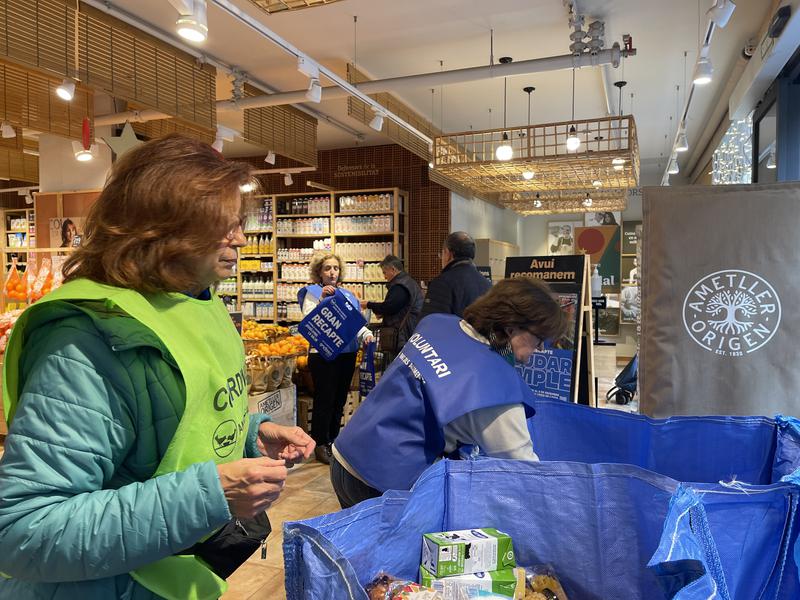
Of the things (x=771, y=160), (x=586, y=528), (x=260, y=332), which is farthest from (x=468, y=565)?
(x=771, y=160)

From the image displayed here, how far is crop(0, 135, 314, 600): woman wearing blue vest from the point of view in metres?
0.89

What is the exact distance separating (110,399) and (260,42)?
241 inches

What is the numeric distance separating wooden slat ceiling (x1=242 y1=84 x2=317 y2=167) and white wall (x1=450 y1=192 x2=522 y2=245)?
321cm

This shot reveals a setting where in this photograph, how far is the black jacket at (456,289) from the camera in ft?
15.5

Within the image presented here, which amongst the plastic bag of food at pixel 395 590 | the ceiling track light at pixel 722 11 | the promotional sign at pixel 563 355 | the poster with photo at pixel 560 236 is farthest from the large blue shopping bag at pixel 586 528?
the poster with photo at pixel 560 236

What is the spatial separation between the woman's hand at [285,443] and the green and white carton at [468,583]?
37cm

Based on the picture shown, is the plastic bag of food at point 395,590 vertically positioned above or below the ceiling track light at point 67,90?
below

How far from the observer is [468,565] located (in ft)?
4.31

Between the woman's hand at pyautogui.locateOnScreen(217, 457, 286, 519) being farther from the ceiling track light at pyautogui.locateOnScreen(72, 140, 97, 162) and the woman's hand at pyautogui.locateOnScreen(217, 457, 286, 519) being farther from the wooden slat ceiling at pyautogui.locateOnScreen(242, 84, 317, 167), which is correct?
the wooden slat ceiling at pyautogui.locateOnScreen(242, 84, 317, 167)

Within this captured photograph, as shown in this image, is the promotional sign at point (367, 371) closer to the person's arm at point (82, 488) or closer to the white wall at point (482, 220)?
the person's arm at point (82, 488)

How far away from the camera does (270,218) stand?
10906 millimetres

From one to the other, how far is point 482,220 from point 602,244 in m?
3.59

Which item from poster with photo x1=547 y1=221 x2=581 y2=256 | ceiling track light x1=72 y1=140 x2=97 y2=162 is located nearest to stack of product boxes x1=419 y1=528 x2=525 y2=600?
ceiling track light x1=72 y1=140 x2=97 y2=162

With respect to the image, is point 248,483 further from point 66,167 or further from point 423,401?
point 66,167
